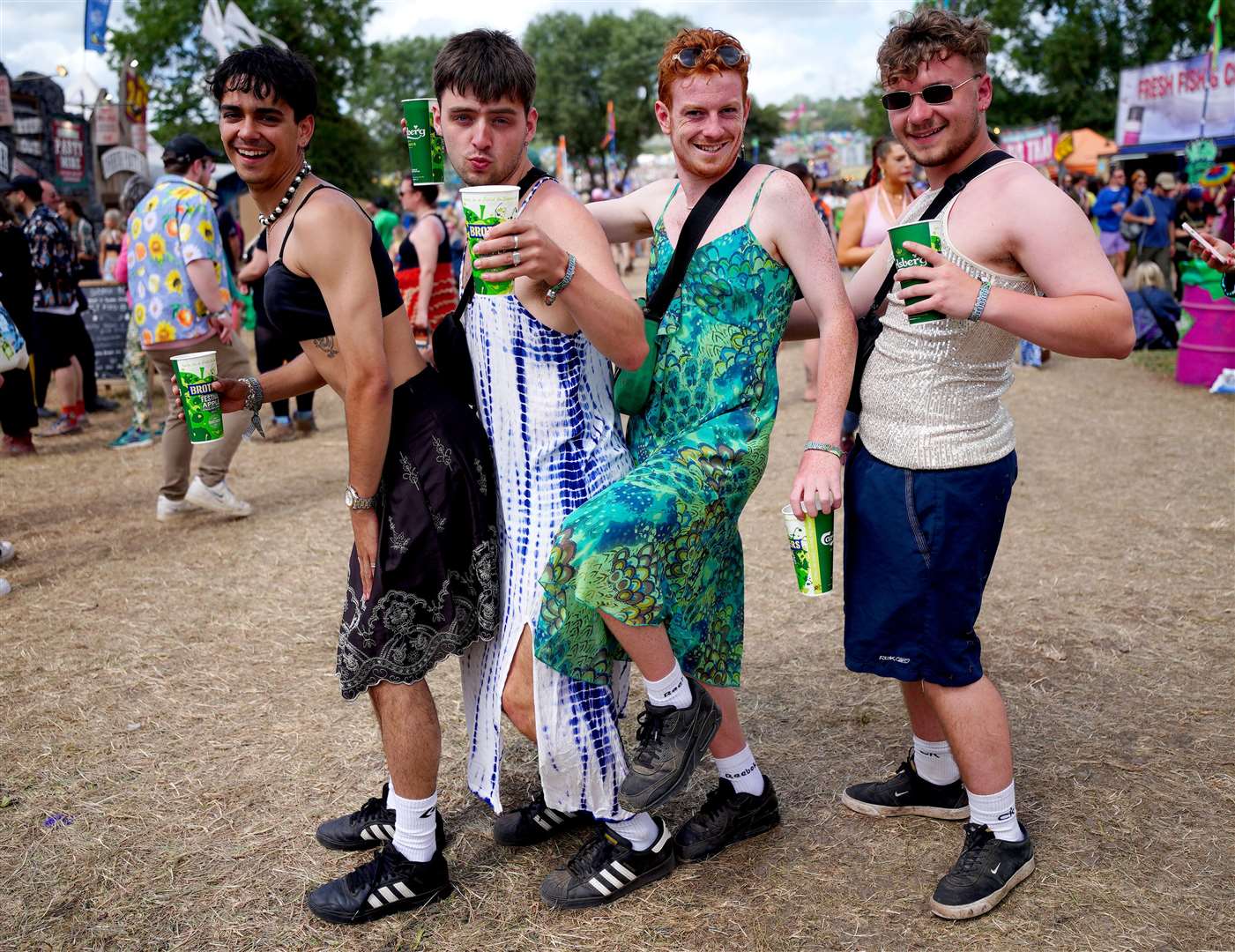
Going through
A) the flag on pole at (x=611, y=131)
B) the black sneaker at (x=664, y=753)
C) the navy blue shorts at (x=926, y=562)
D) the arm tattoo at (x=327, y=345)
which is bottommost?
the black sneaker at (x=664, y=753)

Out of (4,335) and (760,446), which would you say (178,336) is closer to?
(4,335)

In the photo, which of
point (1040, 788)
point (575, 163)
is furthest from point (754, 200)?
point (575, 163)

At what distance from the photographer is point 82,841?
2.93 metres

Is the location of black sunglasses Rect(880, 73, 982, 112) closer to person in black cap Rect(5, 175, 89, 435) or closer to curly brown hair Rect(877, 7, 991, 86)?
curly brown hair Rect(877, 7, 991, 86)

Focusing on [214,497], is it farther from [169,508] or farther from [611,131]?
[611,131]

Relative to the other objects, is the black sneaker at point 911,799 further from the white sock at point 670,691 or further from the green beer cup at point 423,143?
the green beer cup at point 423,143

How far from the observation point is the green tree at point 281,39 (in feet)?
134

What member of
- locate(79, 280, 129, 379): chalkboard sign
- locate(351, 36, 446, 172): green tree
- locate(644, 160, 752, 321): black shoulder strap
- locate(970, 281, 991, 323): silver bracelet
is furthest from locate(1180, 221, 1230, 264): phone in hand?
locate(351, 36, 446, 172): green tree

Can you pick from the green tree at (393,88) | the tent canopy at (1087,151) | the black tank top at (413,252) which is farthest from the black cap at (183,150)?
the green tree at (393,88)

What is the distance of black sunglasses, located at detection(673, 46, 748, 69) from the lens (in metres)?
2.42

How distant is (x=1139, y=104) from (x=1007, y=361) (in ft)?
92.8

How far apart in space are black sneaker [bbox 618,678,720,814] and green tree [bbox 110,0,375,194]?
1611 inches

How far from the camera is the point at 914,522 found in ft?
7.98

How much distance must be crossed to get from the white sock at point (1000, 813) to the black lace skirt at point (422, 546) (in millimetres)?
1361
